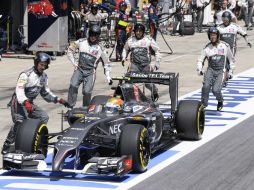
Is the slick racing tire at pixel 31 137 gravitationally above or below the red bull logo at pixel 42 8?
below

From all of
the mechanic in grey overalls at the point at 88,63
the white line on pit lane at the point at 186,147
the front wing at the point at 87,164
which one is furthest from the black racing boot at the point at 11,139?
the mechanic in grey overalls at the point at 88,63

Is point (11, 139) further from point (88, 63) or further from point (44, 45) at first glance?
point (44, 45)

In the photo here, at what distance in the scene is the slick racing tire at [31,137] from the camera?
40.6ft

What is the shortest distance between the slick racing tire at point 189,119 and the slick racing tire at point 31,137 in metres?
2.90

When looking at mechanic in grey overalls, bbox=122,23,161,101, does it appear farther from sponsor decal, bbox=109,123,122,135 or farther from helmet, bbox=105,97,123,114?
sponsor decal, bbox=109,123,122,135

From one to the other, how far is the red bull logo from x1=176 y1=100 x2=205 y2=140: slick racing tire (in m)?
14.3

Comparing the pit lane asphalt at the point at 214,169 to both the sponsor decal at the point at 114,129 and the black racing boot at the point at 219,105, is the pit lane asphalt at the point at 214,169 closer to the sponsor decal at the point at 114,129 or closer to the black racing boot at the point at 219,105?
the sponsor decal at the point at 114,129

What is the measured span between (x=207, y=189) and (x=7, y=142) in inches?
134

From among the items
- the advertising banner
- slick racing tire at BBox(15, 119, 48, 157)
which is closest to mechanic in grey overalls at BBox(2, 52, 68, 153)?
slick racing tire at BBox(15, 119, 48, 157)

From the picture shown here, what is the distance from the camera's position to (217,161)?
530 inches

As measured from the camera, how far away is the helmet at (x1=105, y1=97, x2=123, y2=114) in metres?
13.3

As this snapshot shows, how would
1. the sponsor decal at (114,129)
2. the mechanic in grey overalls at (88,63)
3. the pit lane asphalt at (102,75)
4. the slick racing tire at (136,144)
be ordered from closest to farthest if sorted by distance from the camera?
the slick racing tire at (136,144), the sponsor decal at (114,129), the pit lane asphalt at (102,75), the mechanic in grey overalls at (88,63)

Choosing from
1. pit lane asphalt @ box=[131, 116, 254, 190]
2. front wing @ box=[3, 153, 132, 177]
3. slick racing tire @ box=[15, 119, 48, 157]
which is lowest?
pit lane asphalt @ box=[131, 116, 254, 190]

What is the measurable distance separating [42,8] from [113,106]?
15554 millimetres
